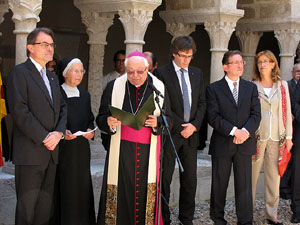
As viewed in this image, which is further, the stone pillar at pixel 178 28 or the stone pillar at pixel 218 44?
the stone pillar at pixel 178 28

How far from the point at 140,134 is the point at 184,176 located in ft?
3.26

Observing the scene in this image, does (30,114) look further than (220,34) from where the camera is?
No

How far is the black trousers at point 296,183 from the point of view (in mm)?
6336

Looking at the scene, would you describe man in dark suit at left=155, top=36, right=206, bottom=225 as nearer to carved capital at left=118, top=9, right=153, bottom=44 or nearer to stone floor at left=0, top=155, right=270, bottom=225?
stone floor at left=0, top=155, right=270, bottom=225

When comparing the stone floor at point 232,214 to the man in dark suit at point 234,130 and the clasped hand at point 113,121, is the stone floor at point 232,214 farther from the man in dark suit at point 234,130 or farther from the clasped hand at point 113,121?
the clasped hand at point 113,121

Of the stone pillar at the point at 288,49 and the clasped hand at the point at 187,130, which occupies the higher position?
the stone pillar at the point at 288,49

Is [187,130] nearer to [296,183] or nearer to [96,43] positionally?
[296,183]

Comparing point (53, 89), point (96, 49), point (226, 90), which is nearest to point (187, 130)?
point (226, 90)

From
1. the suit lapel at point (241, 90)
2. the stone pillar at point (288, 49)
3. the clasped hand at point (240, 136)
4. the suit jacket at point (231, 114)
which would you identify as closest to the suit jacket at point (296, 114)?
the suit jacket at point (231, 114)

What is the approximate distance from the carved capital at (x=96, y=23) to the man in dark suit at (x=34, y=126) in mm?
3247

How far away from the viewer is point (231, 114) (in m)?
5.39

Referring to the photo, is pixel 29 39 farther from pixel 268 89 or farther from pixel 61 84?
pixel 268 89

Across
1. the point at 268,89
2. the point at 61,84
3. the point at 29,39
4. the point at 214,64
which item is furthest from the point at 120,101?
the point at 214,64

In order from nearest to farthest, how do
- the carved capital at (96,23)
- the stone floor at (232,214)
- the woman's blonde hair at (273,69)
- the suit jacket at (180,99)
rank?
1. the suit jacket at (180,99)
2. the woman's blonde hair at (273,69)
3. the stone floor at (232,214)
4. the carved capital at (96,23)
